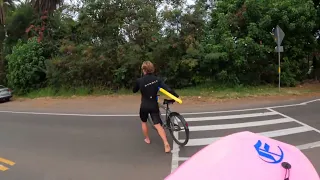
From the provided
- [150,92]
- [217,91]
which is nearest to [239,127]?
[150,92]

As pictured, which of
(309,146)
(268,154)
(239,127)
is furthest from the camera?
(239,127)

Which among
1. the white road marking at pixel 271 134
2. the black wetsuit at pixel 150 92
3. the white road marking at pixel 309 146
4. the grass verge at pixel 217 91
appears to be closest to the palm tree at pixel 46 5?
the grass verge at pixel 217 91

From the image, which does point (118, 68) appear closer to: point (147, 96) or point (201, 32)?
point (201, 32)

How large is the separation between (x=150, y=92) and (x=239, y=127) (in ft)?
10.1

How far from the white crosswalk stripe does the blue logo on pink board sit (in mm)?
3013

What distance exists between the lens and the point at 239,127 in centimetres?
763

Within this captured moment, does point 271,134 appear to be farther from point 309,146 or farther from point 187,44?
point 187,44

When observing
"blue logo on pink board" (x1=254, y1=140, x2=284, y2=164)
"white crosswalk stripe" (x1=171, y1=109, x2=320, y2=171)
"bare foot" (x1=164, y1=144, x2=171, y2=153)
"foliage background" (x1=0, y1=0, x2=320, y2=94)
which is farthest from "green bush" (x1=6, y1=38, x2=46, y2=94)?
"blue logo on pink board" (x1=254, y1=140, x2=284, y2=164)

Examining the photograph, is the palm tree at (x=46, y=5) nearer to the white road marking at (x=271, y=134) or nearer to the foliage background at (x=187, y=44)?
the foliage background at (x=187, y=44)

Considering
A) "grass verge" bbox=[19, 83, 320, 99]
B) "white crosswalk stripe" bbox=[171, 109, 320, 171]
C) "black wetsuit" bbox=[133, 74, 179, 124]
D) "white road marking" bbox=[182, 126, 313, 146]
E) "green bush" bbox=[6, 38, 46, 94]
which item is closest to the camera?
"black wetsuit" bbox=[133, 74, 179, 124]

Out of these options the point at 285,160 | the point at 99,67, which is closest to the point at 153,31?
the point at 99,67

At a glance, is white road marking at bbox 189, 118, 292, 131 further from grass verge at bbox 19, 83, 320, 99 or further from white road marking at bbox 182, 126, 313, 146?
grass verge at bbox 19, 83, 320, 99

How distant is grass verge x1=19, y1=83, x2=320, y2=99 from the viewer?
529 inches

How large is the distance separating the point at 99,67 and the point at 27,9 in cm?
926
